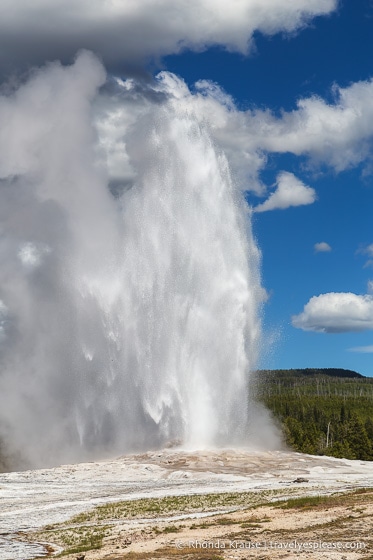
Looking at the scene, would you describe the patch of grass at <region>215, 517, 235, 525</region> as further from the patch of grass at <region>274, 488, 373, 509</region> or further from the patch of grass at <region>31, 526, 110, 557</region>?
the patch of grass at <region>31, 526, 110, 557</region>

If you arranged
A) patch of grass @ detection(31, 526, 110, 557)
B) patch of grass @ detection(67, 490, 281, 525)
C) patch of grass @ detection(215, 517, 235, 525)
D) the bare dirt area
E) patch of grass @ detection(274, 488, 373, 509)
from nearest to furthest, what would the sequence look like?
the bare dirt area < patch of grass @ detection(31, 526, 110, 557) < patch of grass @ detection(215, 517, 235, 525) < patch of grass @ detection(274, 488, 373, 509) < patch of grass @ detection(67, 490, 281, 525)

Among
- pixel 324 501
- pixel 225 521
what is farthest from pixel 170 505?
pixel 324 501

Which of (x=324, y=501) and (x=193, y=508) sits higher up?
(x=324, y=501)

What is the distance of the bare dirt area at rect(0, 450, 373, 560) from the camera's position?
61.8 ft

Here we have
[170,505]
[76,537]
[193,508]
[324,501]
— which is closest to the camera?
[76,537]

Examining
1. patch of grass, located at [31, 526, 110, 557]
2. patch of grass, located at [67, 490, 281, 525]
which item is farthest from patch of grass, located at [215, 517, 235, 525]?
patch of grass, located at [31, 526, 110, 557]

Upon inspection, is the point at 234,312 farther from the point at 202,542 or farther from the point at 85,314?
the point at 202,542

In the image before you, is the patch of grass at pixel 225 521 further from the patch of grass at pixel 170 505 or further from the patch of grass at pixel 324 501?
the patch of grass at pixel 170 505

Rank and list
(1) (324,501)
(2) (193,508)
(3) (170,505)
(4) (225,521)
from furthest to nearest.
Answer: (3) (170,505)
(2) (193,508)
(1) (324,501)
(4) (225,521)

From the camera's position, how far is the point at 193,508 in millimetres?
28438

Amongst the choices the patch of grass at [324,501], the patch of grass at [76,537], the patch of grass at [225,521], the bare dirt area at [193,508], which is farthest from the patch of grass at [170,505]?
the patch of grass at [225,521]

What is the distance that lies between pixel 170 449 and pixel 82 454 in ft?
34.5

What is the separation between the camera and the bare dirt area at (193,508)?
18.8 m

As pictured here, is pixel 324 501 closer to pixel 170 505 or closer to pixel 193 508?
pixel 193 508
